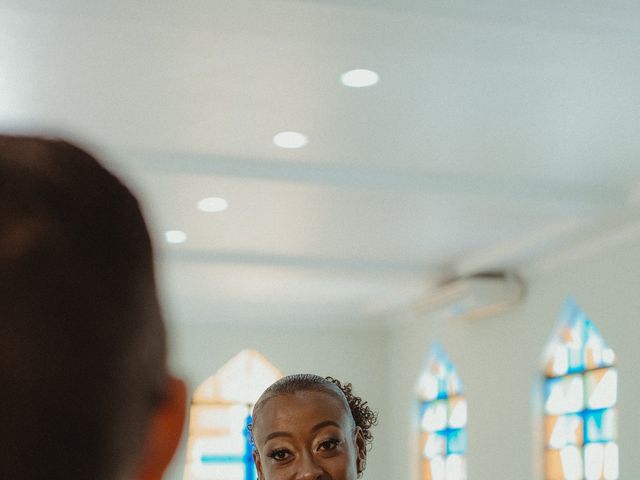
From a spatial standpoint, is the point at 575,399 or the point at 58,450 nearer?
the point at 58,450

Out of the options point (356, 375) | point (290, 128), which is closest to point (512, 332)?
point (356, 375)

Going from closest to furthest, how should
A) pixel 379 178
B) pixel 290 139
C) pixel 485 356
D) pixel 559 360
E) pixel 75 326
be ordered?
pixel 75 326 → pixel 290 139 → pixel 379 178 → pixel 559 360 → pixel 485 356

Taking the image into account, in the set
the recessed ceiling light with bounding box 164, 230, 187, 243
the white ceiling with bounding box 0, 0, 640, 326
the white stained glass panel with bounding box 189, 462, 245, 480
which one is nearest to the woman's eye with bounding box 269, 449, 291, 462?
A: the white ceiling with bounding box 0, 0, 640, 326

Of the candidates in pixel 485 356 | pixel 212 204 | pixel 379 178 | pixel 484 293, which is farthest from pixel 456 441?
pixel 379 178

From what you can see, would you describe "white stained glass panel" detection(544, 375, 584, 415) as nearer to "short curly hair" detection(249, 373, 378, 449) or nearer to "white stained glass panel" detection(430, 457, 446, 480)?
"white stained glass panel" detection(430, 457, 446, 480)

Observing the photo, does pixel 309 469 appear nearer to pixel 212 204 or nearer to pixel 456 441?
pixel 212 204

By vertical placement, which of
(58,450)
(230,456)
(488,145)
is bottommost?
(58,450)

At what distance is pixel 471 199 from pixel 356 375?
6540mm

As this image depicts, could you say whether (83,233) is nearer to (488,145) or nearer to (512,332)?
(488,145)

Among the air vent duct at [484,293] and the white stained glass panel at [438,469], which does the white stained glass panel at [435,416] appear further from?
the air vent duct at [484,293]

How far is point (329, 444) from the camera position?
2658 millimetres

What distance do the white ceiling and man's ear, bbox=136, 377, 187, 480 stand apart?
2.77 metres

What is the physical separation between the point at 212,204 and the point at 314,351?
6034 mm

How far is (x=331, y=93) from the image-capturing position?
604cm
